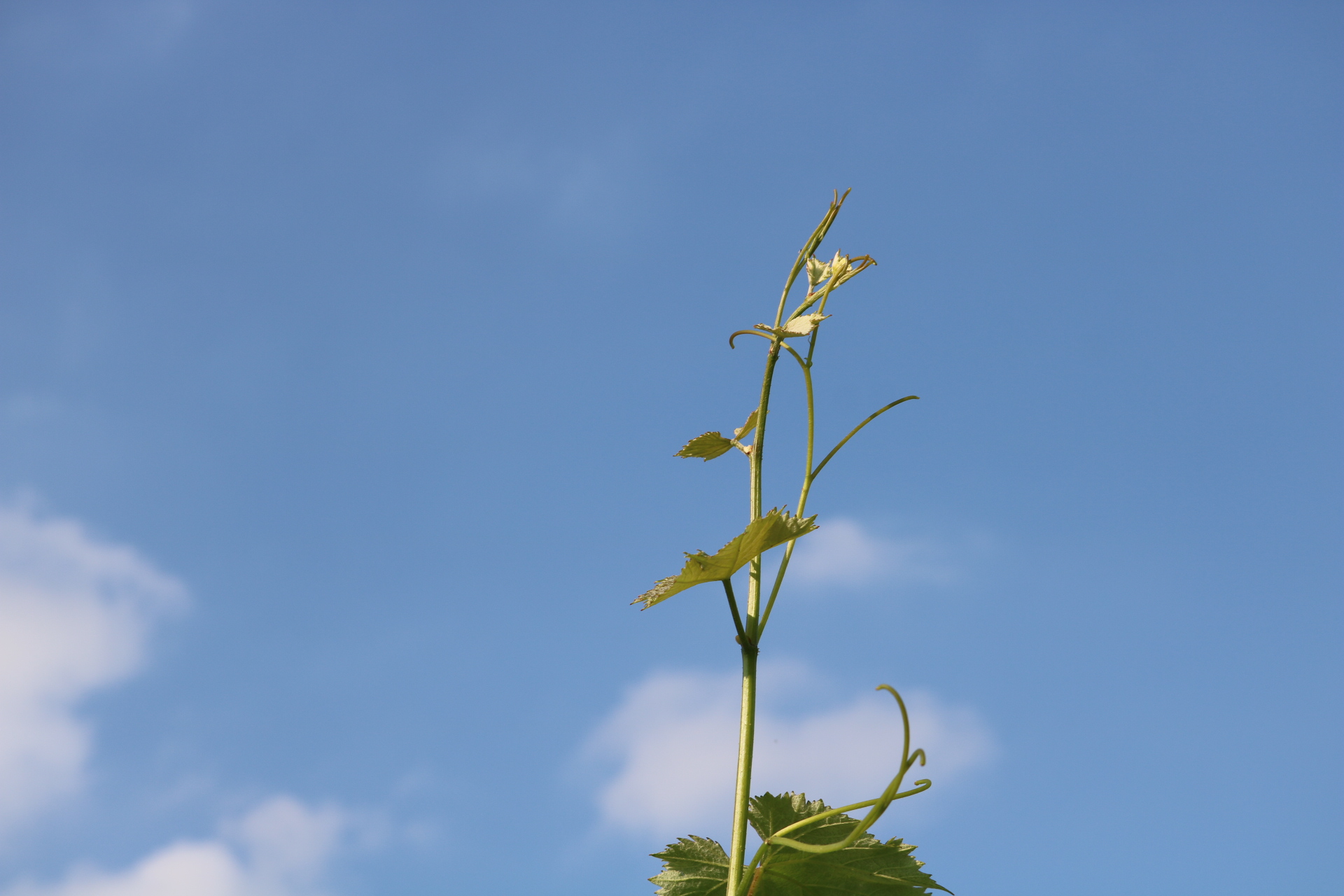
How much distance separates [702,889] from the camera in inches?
47.1

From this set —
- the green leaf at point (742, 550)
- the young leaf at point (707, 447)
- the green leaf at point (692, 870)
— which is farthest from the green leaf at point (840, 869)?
the young leaf at point (707, 447)

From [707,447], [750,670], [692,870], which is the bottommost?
[692,870]

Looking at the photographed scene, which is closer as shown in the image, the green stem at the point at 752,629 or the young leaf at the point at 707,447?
the green stem at the point at 752,629

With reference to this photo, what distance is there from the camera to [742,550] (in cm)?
106

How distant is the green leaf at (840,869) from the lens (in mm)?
1188

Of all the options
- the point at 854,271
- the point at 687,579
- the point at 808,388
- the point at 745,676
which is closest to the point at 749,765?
the point at 745,676

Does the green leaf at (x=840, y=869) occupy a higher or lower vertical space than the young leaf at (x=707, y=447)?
lower

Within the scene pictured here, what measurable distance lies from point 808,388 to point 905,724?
0.45 m

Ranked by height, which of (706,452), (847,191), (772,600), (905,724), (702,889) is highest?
(847,191)

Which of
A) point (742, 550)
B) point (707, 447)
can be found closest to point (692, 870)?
point (742, 550)

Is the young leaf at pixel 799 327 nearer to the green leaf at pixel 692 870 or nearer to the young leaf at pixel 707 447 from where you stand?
the young leaf at pixel 707 447

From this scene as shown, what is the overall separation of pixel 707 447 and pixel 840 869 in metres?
0.57

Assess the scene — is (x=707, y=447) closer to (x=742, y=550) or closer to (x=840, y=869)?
Result: (x=742, y=550)

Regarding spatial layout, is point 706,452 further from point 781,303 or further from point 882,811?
point 882,811
